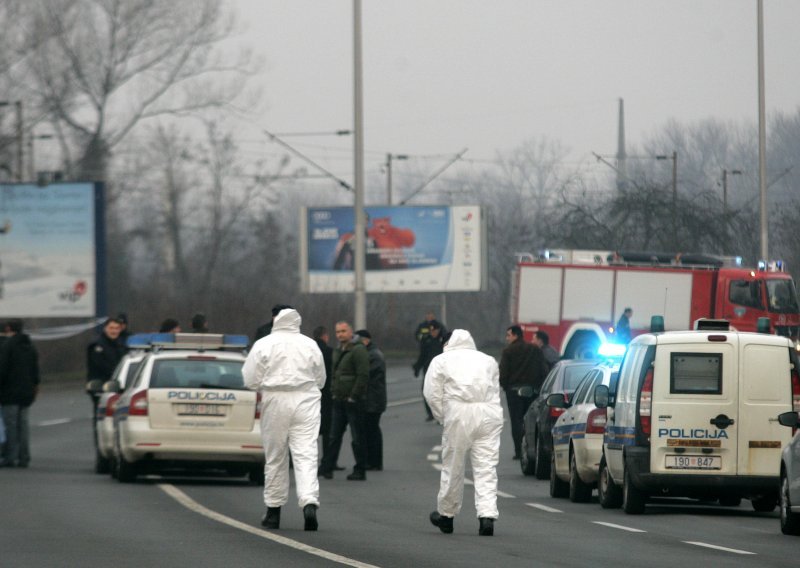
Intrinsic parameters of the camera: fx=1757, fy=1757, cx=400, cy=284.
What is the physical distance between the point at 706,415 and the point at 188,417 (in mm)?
5547

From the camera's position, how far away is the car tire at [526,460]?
21.4m

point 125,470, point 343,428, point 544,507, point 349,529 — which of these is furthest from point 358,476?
point 349,529

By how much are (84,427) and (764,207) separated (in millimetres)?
12307

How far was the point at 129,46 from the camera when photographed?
61.4 metres

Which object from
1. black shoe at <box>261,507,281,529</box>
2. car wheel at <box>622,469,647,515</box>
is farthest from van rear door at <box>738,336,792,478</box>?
black shoe at <box>261,507,281,529</box>

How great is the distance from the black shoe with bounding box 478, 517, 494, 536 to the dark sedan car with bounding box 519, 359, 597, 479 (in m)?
6.63

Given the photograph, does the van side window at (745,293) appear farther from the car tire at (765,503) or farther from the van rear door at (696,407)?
the van rear door at (696,407)

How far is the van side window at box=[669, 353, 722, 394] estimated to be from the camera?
15.7 meters

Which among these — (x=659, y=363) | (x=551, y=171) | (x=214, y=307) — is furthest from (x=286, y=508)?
(x=214, y=307)

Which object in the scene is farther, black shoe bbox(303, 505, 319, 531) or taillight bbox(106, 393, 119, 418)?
taillight bbox(106, 393, 119, 418)

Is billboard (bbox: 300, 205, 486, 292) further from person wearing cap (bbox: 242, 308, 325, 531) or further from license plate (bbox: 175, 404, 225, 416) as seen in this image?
person wearing cap (bbox: 242, 308, 325, 531)

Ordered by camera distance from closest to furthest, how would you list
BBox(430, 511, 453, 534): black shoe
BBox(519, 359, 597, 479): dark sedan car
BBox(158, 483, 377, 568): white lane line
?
BBox(158, 483, 377, 568): white lane line
BBox(430, 511, 453, 534): black shoe
BBox(519, 359, 597, 479): dark sedan car

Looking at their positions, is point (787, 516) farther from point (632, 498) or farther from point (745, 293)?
point (745, 293)

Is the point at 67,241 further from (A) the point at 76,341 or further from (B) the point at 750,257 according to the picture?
(B) the point at 750,257
